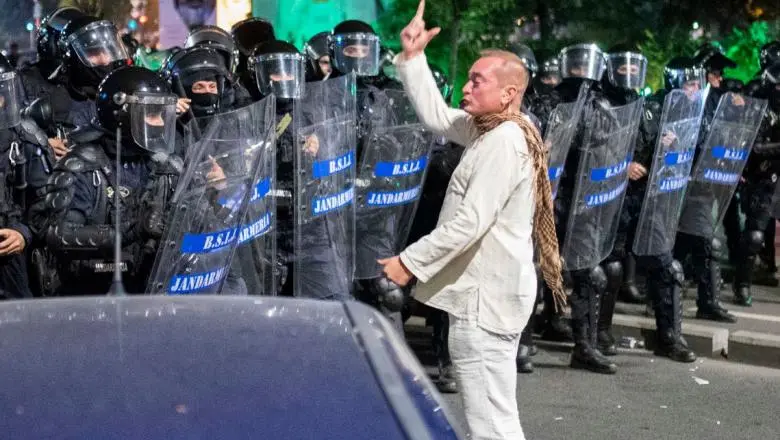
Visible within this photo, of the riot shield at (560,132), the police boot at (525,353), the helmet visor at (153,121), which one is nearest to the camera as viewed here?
the helmet visor at (153,121)

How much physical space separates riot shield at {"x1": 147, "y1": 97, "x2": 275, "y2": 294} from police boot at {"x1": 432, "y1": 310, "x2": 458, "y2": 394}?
182 centimetres

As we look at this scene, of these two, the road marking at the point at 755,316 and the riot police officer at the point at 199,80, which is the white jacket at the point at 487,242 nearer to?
the riot police officer at the point at 199,80

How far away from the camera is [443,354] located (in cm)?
716

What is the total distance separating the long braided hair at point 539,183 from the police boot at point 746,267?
5.39m

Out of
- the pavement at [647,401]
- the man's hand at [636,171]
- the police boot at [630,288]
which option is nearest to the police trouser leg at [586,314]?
the pavement at [647,401]

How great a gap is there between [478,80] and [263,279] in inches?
66.8

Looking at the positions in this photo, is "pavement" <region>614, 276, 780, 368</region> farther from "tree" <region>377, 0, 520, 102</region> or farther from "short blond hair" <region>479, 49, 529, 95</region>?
"short blond hair" <region>479, 49, 529, 95</region>

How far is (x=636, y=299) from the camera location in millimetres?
9883

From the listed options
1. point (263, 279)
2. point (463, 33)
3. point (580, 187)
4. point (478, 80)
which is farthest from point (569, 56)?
point (463, 33)

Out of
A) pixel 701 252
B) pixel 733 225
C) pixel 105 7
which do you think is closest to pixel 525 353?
pixel 701 252

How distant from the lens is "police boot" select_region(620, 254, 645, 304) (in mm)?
9891

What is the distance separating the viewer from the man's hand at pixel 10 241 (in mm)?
5770

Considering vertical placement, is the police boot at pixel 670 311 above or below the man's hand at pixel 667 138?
below

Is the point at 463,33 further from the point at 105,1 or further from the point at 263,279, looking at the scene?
the point at 263,279
